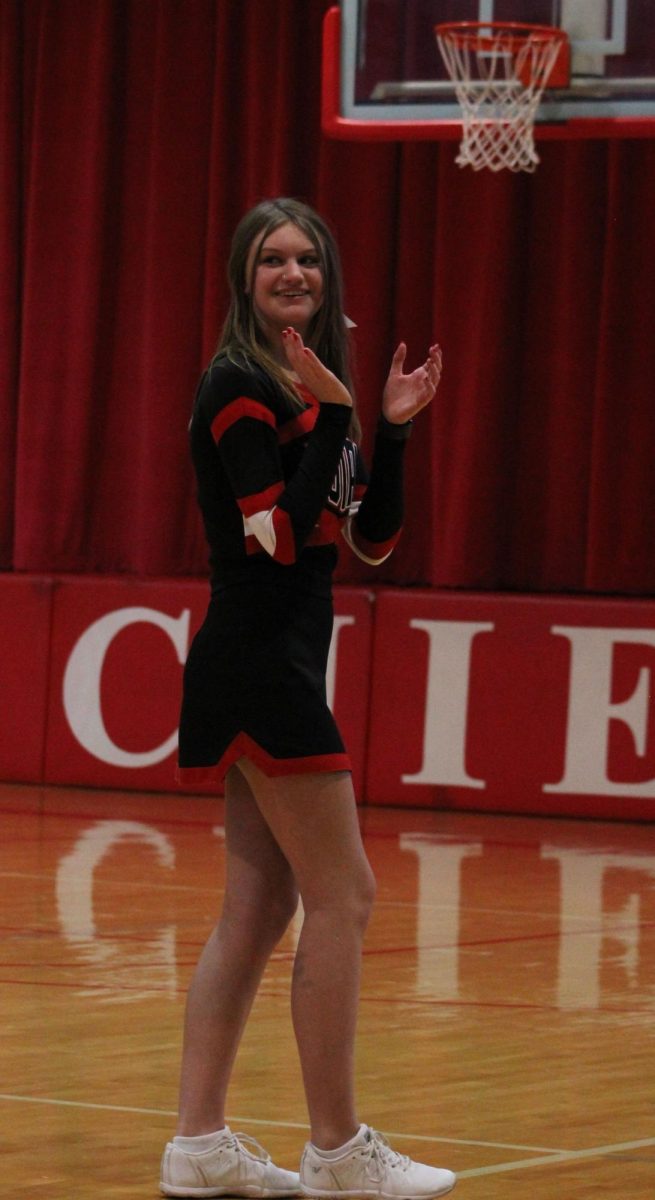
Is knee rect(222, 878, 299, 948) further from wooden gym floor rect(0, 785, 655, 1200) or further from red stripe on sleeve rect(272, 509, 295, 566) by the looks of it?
red stripe on sleeve rect(272, 509, 295, 566)

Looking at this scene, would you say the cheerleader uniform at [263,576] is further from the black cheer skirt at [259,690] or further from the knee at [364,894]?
the knee at [364,894]

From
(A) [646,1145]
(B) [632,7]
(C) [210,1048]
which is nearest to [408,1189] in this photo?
(C) [210,1048]

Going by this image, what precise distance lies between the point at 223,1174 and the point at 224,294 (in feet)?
27.0

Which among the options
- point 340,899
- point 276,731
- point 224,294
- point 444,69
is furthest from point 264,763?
point 224,294

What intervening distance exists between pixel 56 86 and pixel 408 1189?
9.21 meters

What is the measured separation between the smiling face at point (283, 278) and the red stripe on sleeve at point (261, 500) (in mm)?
326

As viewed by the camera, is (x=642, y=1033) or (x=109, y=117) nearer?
(x=642, y=1033)

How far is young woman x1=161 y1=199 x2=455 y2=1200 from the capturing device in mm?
3404

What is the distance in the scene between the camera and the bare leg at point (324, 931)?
3402 millimetres

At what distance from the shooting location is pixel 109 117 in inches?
459

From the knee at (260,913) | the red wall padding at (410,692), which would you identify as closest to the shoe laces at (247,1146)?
the knee at (260,913)

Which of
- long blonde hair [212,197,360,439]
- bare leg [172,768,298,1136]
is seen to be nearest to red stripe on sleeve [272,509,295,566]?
long blonde hair [212,197,360,439]

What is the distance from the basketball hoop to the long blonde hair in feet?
13.5

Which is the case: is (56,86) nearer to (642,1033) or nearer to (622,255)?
(622,255)
